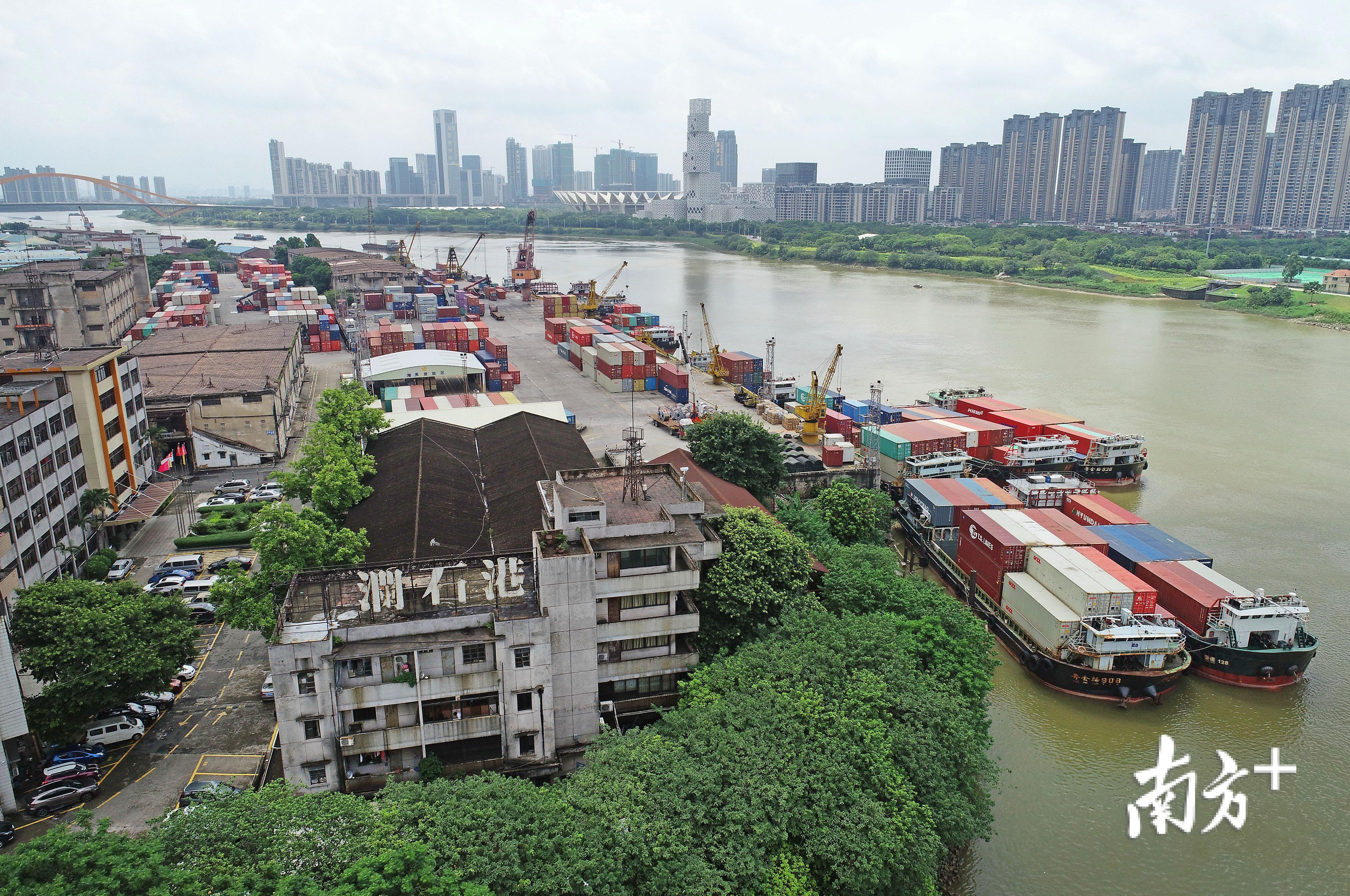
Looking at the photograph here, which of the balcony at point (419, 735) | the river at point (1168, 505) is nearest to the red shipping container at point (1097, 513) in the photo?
the river at point (1168, 505)

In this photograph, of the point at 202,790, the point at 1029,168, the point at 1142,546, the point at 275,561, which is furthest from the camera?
the point at 1029,168

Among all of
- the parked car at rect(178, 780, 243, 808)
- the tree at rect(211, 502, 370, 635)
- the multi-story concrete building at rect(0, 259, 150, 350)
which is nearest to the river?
the parked car at rect(178, 780, 243, 808)

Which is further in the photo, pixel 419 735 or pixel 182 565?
pixel 182 565

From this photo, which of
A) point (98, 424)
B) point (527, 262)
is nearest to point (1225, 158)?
point (527, 262)

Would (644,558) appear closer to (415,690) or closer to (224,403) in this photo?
(415,690)

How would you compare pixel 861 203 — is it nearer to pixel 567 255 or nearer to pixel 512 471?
pixel 567 255

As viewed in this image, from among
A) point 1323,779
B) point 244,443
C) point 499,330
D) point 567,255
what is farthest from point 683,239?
point 1323,779
